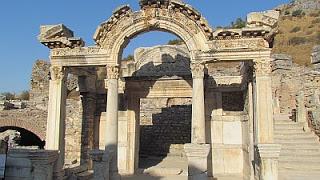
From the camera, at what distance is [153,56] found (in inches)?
670

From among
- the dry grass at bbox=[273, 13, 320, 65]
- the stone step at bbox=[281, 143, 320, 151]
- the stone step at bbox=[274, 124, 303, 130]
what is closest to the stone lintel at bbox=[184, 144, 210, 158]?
the stone step at bbox=[281, 143, 320, 151]

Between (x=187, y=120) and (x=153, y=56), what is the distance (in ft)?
17.8

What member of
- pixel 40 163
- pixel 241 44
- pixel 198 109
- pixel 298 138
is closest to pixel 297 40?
pixel 298 138

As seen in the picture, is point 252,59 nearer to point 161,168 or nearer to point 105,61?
point 105,61

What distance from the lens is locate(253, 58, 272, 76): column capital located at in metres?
10.9

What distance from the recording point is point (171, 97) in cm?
1465

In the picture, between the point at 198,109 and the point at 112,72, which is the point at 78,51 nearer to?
the point at 112,72

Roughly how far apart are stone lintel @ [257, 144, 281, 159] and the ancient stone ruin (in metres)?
0.03

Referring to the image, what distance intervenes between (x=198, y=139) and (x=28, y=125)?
12.3 meters

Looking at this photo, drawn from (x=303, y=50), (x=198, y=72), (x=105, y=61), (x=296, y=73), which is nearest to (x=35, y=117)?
(x=105, y=61)

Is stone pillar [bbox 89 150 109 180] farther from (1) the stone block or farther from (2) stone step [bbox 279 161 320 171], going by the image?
(2) stone step [bbox 279 161 320 171]

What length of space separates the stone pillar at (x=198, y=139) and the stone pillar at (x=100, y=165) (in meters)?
2.64

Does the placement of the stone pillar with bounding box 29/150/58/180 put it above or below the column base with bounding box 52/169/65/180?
above

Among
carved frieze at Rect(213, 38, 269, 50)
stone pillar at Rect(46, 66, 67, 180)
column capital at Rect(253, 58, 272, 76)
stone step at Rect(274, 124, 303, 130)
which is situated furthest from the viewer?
stone step at Rect(274, 124, 303, 130)
